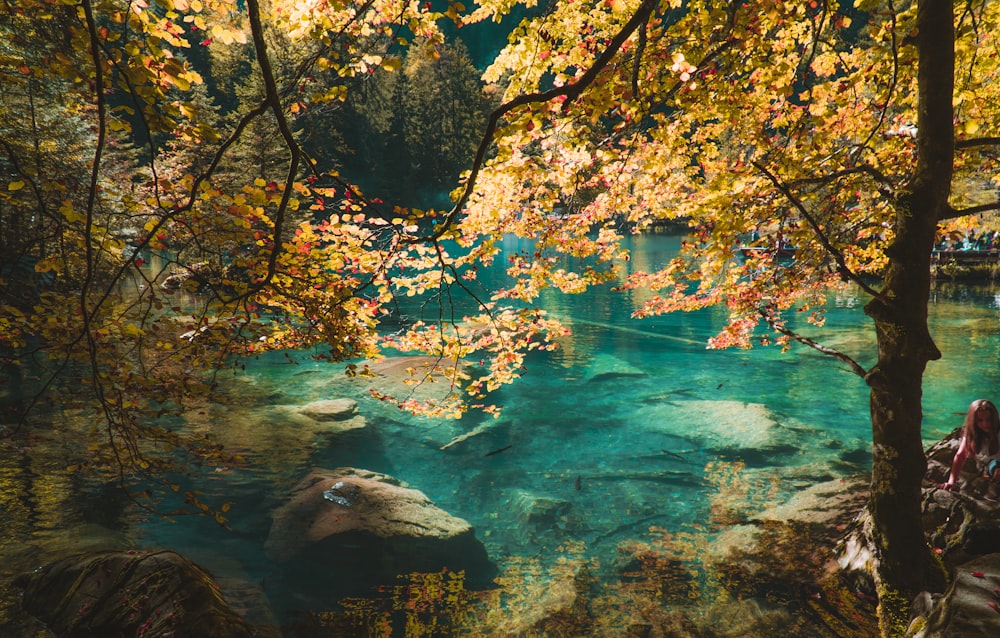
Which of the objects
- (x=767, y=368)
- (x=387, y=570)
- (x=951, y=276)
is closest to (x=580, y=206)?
(x=387, y=570)

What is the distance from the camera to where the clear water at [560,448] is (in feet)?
31.0

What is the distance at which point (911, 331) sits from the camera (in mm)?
5742

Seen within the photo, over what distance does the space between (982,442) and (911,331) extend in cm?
371

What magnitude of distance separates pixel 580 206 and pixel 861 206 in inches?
193

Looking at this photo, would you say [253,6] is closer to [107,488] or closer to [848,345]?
[107,488]

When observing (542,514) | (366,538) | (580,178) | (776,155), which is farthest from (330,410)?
(776,155)

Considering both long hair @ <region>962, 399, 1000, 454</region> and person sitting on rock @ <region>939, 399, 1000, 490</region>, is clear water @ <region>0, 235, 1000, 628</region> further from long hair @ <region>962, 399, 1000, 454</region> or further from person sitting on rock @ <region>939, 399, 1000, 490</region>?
long hair @ <region>962, 399, 1000, 454</region>

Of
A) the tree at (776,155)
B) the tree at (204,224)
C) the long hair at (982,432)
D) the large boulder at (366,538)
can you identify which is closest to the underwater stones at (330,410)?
the large boulder at (366,538)

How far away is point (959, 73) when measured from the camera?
724cm

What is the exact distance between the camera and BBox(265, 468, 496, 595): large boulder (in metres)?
8.52

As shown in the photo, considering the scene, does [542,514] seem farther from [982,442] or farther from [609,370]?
[609,370]

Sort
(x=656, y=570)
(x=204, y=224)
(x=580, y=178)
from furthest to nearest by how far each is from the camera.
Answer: (x=656, y=570) → (x=580, y=178) → (x=204, y=224)

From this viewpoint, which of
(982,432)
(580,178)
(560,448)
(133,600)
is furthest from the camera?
(560,448)

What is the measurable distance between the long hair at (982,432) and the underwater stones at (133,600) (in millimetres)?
10382
